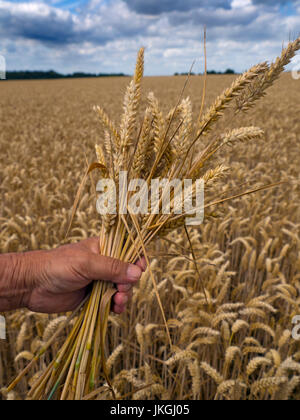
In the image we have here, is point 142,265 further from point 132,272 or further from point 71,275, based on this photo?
point 71,275

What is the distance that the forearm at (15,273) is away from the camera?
1292mm

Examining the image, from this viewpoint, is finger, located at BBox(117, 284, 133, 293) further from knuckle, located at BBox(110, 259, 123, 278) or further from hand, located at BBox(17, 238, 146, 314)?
knuckle, located at BBox(110, 259, 123, 278)

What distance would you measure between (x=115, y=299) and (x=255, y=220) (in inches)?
109

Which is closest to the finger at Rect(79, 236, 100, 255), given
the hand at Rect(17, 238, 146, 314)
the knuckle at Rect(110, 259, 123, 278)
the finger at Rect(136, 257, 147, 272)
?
the hand at Rect(17, 238, 146, 314)

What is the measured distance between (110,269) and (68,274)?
0.25 metres

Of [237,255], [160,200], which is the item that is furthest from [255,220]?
[160,200]

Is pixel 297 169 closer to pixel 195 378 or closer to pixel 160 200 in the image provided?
pixel 195 378

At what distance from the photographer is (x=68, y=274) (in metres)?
1.25

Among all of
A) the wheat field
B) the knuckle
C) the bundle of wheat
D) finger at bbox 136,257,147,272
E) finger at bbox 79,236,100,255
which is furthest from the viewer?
the wheat field

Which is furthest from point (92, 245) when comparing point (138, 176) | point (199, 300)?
point (199, 300)

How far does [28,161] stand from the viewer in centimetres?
627

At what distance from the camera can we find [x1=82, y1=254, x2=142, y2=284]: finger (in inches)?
43.2

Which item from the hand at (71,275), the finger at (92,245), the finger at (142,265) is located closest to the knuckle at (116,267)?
the hand at (71,275)

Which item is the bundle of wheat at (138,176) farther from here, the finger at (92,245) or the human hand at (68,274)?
the finger at (92,245)
